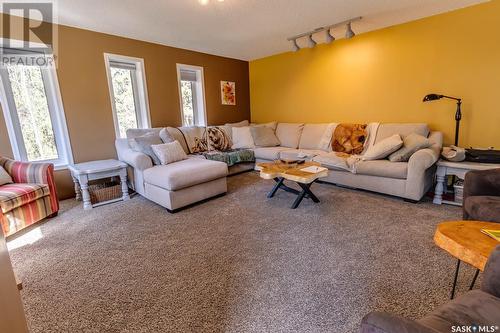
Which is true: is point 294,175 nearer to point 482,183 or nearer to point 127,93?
point 482,183

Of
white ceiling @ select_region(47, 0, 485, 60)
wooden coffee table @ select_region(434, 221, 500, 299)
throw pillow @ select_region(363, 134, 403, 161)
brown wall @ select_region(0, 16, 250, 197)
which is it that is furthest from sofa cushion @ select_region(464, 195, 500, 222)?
brown wall @ select_region(0, 16, 250, 197)

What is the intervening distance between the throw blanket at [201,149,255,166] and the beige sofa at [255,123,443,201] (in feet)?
0.82

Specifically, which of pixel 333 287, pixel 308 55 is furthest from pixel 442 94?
pixel 333 287

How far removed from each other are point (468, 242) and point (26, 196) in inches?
139

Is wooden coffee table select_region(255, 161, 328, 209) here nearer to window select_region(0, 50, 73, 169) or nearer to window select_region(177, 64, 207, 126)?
window select_region(177, 64, 207, 126)

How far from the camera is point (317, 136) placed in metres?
4.34

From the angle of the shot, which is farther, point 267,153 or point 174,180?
point 267,153

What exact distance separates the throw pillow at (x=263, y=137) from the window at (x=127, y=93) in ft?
6.26

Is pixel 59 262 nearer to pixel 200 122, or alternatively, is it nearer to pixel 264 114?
pixel 200 122

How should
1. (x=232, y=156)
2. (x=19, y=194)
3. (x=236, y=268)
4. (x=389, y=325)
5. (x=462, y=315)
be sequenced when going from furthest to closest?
(x=232, y=156) < (x=19, y=194) < (x=236, y=268) < (x=462, y=315) < (x=389, y=325)

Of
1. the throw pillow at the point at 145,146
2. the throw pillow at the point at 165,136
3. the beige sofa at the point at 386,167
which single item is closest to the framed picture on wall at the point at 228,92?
the beige sofa at the point at 386,167

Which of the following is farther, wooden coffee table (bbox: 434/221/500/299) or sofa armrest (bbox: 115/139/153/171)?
sofa armrest (bbox: 115/139/153/171)

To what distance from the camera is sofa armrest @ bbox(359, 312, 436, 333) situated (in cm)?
61

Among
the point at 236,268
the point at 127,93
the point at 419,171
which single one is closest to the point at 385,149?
the point at 419,171
